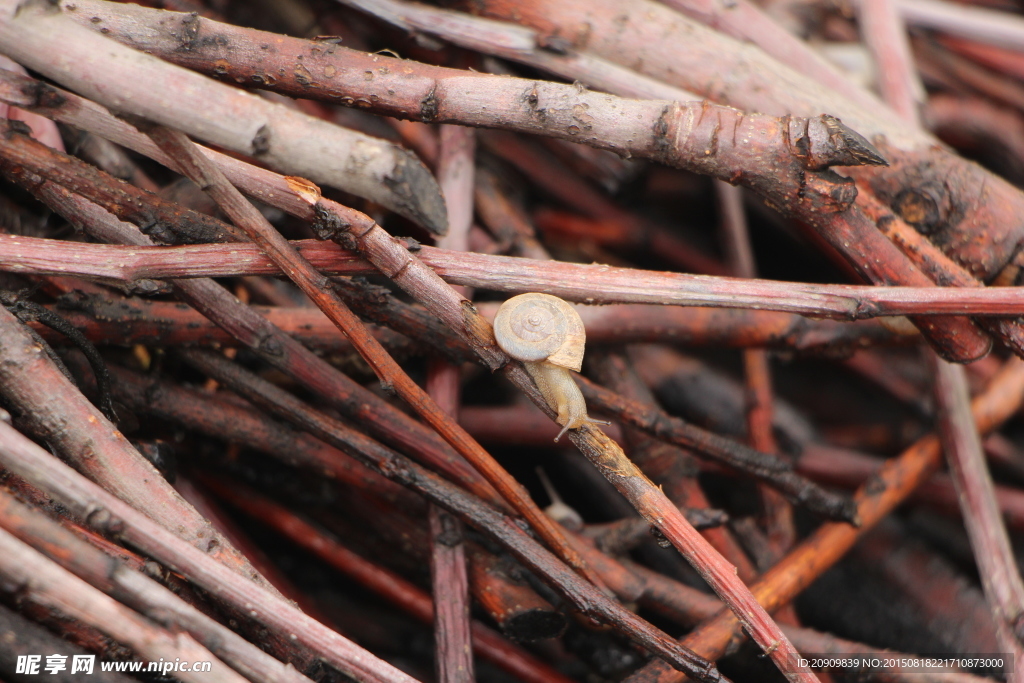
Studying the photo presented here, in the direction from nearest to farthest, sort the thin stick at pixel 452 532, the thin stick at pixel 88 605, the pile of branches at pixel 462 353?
the thin stick at pixel 88 605 → the pile of branches at pixel 462 353 → the thin stick at pixel 452 532

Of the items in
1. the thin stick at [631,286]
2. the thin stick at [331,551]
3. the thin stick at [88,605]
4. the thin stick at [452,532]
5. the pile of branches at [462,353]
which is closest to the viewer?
the thin stick at [88,605]

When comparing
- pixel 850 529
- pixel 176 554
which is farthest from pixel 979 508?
pixel 176 554

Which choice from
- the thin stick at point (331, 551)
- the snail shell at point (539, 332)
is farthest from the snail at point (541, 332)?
the thin stick at point (331, 551)

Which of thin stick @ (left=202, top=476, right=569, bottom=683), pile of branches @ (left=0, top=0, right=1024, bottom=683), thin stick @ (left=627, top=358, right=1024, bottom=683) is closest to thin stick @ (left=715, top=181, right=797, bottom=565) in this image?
pile of branches @ (left=0, top=0, right=1024, bottom=683)

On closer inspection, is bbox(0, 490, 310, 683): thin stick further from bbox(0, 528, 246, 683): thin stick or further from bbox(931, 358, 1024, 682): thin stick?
bbox(931, 358, 1024, 682): thin stick

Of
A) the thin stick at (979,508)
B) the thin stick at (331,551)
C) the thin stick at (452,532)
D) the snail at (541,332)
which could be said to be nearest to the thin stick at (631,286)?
the snail at (541,332)

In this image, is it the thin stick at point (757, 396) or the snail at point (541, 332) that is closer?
the snail at point (541, 332)

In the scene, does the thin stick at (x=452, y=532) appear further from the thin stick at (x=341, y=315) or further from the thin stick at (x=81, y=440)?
the thin stick at (x=81, y=440)

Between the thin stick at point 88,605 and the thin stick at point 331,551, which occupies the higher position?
the thin stick at point 331,551
